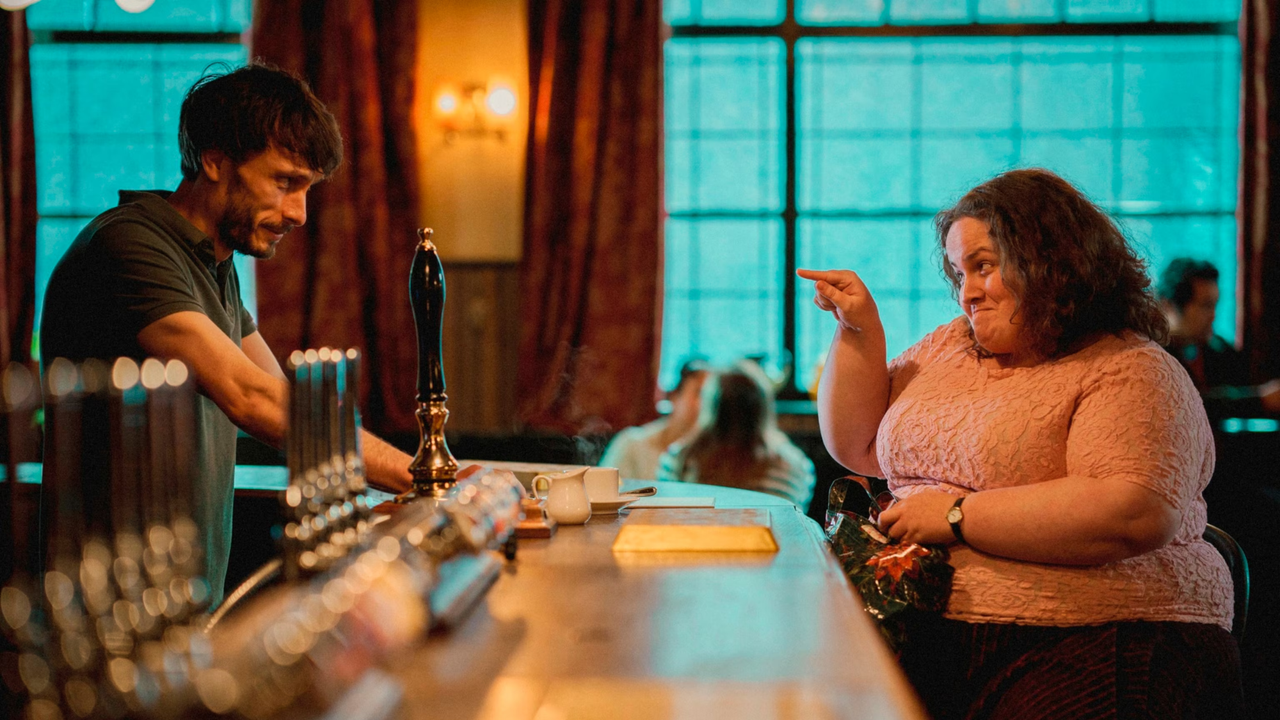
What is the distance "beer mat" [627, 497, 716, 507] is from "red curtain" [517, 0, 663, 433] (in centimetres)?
345

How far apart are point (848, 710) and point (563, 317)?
4.83 meters

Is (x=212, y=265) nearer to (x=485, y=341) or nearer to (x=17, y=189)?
(x=485, y=341)

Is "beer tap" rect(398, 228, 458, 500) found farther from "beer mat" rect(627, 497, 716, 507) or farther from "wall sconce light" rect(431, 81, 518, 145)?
"wall sconce light" rect(431, 81, 518, 145)

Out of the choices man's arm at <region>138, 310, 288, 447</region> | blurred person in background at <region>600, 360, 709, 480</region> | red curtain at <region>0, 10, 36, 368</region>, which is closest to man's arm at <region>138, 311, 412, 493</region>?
man's arm at <region>138, 310, 288, 447</region>

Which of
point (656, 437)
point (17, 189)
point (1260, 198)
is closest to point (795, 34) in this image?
point (1260, 198)

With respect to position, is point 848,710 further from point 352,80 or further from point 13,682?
point 352,80

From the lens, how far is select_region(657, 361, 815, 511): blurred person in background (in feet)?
10.8

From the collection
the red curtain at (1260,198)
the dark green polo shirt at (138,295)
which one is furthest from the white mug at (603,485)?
the red curtain at (1260,198)

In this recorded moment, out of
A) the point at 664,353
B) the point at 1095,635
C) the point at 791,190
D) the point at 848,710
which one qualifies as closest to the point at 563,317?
the point at 664,353

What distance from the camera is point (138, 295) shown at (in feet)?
6.09

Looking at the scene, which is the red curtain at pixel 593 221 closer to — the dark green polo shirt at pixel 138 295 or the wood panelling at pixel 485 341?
the wood panelling at pixel 485 341

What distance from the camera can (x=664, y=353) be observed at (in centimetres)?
598

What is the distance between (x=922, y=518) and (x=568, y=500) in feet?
2.01

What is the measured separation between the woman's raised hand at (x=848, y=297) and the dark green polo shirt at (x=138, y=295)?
1.19 meters
